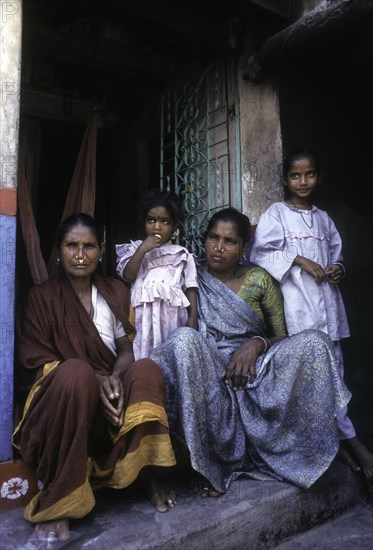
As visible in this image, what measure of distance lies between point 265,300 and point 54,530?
1785mm

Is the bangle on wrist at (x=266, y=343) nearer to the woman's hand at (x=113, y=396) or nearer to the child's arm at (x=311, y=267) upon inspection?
the child's arm at (x=311, y=267)

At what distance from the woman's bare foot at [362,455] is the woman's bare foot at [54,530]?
5.93ft

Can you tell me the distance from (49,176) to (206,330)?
3925mm

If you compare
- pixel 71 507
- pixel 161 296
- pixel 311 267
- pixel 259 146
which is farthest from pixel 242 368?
pixel 259 146

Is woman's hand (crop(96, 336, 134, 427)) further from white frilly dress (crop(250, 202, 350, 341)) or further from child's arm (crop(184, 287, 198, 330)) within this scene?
white frilly dress (crop(250, 202, 350, 341))

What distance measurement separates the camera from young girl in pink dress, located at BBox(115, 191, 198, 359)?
309cm

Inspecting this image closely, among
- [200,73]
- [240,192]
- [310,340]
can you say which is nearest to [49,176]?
[200,73]

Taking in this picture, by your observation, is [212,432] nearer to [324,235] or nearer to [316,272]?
[316,272]

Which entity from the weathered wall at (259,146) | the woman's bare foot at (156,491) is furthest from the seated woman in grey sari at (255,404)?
the weathered wall at (259,146)

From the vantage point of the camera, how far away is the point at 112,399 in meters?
2.33

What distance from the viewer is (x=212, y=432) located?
2.60 m

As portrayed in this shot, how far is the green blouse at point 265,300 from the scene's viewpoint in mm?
3171

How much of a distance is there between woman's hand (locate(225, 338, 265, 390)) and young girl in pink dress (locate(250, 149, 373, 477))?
1.73ft

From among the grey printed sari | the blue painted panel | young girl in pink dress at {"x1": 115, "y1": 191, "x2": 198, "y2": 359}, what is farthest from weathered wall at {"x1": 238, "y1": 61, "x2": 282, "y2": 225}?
the blue painted panel
